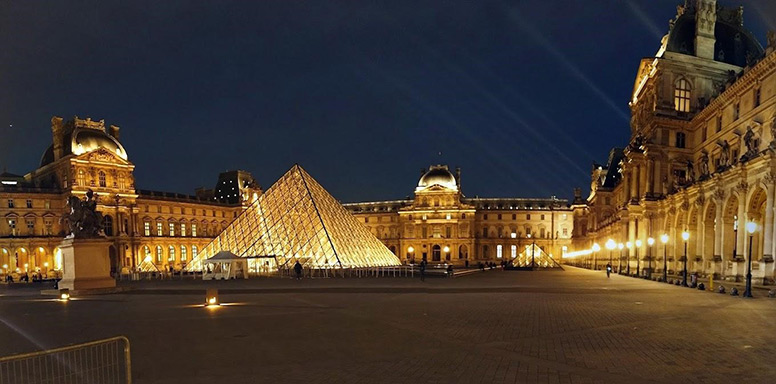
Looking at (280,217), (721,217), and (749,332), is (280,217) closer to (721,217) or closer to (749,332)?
(721,217)

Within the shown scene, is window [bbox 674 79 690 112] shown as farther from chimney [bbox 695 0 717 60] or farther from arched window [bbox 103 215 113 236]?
arched window [bbox 103 215 113 236]

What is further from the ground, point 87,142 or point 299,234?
point 87,142

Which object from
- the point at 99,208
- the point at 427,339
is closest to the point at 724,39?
the point at 427,339

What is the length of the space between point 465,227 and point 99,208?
56.8 metres

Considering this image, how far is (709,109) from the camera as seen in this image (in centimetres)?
3397

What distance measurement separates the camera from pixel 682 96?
3825 cm

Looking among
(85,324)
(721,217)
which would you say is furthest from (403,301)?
(721,217)

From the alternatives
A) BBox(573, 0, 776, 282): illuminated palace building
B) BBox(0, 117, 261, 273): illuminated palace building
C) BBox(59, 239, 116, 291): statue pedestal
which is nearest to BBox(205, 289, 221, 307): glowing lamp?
BBox(59, 239, 116, 291): statue pedestal

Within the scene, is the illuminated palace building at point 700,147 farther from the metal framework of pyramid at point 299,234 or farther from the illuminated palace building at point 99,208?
the illuminated palace building at point 99,208

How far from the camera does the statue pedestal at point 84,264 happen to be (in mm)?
19938

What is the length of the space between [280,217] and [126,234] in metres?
33.0

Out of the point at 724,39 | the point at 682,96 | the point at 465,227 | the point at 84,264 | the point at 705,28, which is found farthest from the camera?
the point at 465,227

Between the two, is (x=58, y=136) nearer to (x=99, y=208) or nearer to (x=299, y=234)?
(x=99, y=208)

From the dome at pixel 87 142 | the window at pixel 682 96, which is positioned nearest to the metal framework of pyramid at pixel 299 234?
the window at pixel 682 96
